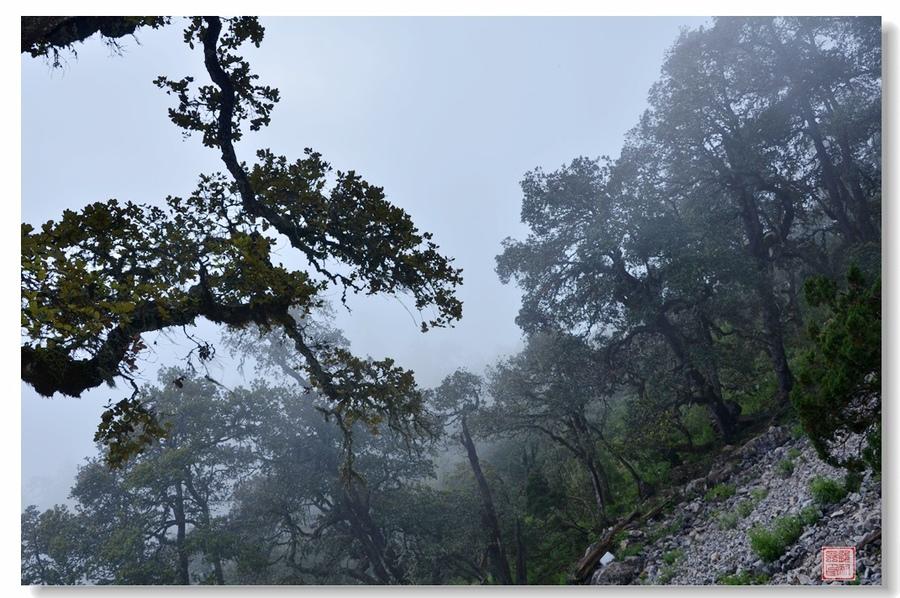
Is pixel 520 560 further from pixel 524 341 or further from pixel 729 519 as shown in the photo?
pixel 524 341

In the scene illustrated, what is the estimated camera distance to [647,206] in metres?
8.41

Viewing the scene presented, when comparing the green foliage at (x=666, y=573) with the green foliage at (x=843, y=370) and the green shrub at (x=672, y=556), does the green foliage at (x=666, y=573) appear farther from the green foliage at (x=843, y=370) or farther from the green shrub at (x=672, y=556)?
the green foliage at (x=843, y=370)

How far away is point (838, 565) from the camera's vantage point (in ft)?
14.4

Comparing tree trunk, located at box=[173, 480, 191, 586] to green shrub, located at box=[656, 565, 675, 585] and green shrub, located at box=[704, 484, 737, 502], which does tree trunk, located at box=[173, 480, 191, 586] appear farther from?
green shrub, located at box=[704, 484, 737, 502]

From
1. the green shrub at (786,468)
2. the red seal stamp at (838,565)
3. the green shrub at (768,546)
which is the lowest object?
the red seal stamp at (838,565)

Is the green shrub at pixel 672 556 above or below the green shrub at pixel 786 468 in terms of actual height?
below

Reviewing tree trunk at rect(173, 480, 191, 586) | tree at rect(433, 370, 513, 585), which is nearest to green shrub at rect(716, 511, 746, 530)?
tree at rect(433, 370, 513, 585)

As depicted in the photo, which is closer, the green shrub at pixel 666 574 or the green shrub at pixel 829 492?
the green shrub at pixel 829 492

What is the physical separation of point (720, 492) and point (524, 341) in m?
3.43

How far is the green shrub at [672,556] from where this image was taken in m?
5.81

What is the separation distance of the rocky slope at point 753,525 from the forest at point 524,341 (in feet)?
1.11

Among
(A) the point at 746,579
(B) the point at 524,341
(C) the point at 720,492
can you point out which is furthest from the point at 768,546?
(B) the point at 524,341

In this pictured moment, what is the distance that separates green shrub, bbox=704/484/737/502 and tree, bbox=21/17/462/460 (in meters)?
4.56

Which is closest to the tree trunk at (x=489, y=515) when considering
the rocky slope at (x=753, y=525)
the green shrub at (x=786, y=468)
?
the rocky slope at (x=753, y=525)
